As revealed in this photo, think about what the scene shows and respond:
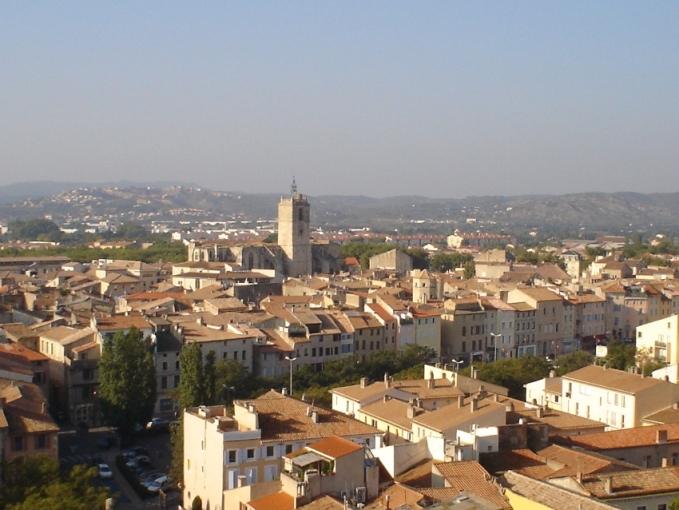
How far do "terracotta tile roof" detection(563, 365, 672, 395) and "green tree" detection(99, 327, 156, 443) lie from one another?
13.3 metres

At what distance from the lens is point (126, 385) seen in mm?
34344

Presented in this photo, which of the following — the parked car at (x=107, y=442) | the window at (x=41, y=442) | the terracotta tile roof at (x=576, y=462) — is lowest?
the parked car at (x=107, y=442)

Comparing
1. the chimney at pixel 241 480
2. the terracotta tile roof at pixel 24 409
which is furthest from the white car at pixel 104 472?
the chimney at pixel 241 480

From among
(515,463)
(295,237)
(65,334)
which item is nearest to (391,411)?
(515,463)

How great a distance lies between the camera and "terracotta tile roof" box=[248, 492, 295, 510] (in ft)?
63.7

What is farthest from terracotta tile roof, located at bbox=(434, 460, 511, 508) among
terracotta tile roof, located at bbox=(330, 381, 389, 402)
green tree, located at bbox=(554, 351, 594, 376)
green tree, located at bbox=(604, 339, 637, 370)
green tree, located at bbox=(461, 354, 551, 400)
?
green tree, located at bbox=(604, 339, 637, 370)

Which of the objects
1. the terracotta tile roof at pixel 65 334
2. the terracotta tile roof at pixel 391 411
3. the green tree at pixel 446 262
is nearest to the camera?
the terracotta tile roof at pixel 391 411

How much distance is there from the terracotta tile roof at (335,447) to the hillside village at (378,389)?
Result: 6cm

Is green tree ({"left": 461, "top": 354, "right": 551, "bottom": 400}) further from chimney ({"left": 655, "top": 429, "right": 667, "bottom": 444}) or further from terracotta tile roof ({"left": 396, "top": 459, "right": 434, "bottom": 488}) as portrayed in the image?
terracotta tile roof ({"left": 396, "top": 459, "right": 434, "bottom": 488})

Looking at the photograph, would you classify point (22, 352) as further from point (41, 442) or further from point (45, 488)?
point (45, 488)

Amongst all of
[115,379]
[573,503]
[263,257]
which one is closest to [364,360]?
[115,379]

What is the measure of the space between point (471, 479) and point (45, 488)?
855 cm

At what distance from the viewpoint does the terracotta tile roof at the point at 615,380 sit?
3061 centimetres

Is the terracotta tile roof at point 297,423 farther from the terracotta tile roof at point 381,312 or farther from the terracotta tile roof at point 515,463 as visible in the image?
the terracotta tile roof at point 381,312
